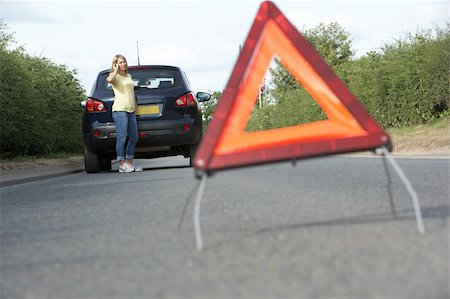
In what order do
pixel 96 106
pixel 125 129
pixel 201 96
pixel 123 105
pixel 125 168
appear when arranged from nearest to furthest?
1. pixel 123 105
2. pixel 125 129
3. pixel 96 106
4. pixel 125 168
5. pixel 201 96

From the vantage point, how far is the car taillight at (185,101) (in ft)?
40.6

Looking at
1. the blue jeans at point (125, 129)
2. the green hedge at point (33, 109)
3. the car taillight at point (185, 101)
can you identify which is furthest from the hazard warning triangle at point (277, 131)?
the green hedge at point (33, 109)

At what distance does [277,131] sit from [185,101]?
7518 mm

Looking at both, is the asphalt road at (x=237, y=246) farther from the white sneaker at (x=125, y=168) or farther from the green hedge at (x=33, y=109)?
the green hedge at (x=33, y=109)

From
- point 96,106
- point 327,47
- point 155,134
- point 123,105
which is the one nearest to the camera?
point 123,105

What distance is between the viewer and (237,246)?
4.39 m

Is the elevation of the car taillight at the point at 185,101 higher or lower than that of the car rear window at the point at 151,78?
lower

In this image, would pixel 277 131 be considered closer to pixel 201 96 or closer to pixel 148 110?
pixel 148 110

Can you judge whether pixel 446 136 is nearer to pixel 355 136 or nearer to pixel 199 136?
pixel 199 136

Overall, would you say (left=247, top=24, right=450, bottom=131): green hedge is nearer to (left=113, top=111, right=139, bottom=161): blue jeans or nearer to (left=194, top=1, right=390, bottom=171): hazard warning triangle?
(left=113, top=111, right=139, bottom=161): blue jeans

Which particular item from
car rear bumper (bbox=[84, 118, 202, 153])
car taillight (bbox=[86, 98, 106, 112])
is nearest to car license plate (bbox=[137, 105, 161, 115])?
car rear bumper (bbox=[84, 118, 202, 153])

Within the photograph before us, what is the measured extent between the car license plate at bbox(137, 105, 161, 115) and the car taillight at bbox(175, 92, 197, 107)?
348 millimetres

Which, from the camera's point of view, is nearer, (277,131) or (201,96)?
(277,131)

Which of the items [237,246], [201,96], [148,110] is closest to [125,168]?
[148,110]
